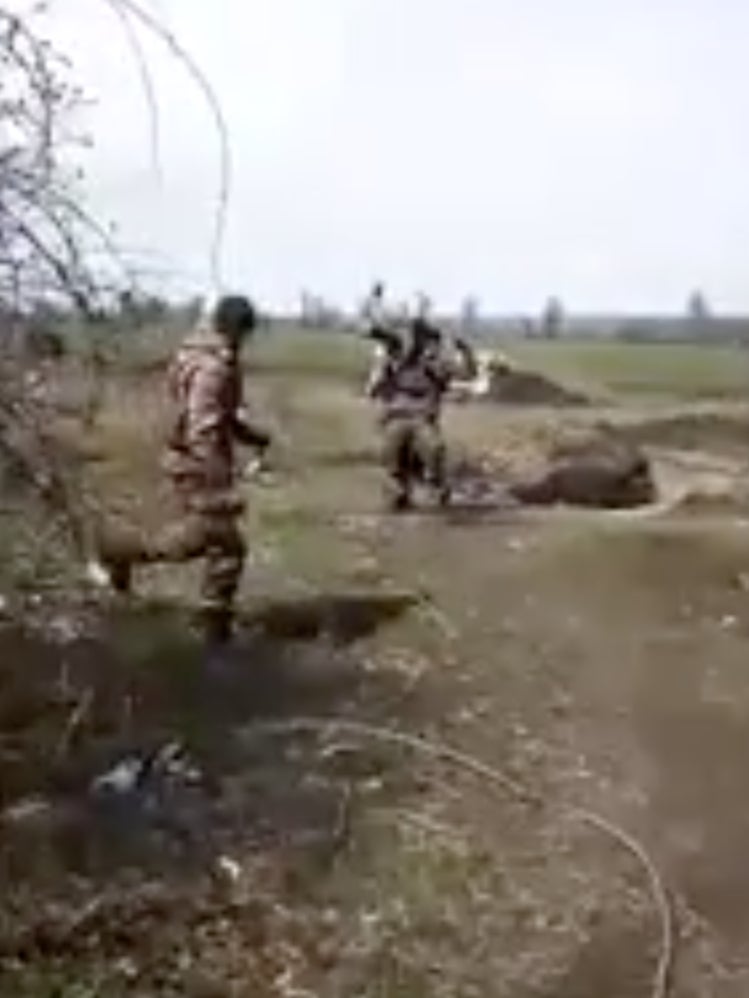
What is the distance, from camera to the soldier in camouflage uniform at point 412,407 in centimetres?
1752

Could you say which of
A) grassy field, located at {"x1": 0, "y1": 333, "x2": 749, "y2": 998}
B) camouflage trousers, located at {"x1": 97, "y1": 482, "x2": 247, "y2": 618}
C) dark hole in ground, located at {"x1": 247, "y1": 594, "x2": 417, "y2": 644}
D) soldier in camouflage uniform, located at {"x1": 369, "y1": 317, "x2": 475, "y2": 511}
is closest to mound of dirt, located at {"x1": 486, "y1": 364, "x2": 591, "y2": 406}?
soldier in camouflage uniform, located at {"x1": 369, "y1": 317, "x2": 475, "y2": 511}

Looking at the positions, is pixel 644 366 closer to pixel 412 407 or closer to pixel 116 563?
pixel 412 407

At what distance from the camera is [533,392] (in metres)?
34.9

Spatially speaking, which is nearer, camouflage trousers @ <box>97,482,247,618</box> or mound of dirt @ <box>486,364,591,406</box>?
camouflage trousers @ <box>97,482,247,618</box>

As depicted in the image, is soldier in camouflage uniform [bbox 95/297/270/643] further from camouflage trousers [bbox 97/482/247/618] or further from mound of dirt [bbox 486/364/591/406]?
mound of dirt [bbox 486/364/591/406]

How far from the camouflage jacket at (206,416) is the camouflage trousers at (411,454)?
6.14 metres

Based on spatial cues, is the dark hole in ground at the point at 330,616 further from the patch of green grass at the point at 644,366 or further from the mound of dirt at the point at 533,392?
the patch of green grass at the point at 644,366

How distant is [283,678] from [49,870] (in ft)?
8.98

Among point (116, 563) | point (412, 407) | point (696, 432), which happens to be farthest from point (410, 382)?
point (696, 432)

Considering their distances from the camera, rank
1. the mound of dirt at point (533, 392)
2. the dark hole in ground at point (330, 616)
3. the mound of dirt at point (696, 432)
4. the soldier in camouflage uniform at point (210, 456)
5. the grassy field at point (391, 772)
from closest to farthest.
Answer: the grassy field at point (391, 772) → the soldier in camouflage uniform at point (210, 456) → the dark hole in ground at point (330, 616) → the mound of dirt at point (696, 432) → the mound of dirt at point (533, 392)

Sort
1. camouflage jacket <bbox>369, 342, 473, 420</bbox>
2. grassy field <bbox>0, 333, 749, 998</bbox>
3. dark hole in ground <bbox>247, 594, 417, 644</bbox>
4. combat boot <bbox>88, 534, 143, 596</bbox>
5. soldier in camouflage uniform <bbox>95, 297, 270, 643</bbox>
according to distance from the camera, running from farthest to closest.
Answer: camouflage jacket <bbox>369, 342, 473, 420</bbox> → dark hole in ground <bbox>247, 594, 417, 644</bbox> → combat boot <bbox>88, 534, 143, 596</bbox> → soldier in camouflage uniform <bbox>95, 297, 270, 643</bbox> → grassy field <bbox>0, 333, 749, 998</bbox>

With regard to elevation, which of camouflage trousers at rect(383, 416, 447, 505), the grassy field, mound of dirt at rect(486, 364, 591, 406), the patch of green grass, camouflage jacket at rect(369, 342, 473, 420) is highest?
camouflage jacket at rect(369, 342, 473, 420)

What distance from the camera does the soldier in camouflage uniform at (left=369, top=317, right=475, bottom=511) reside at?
1752cm

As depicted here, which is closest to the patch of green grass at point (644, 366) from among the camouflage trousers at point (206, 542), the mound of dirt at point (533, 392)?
the mound of dirt at point (533, 392)
